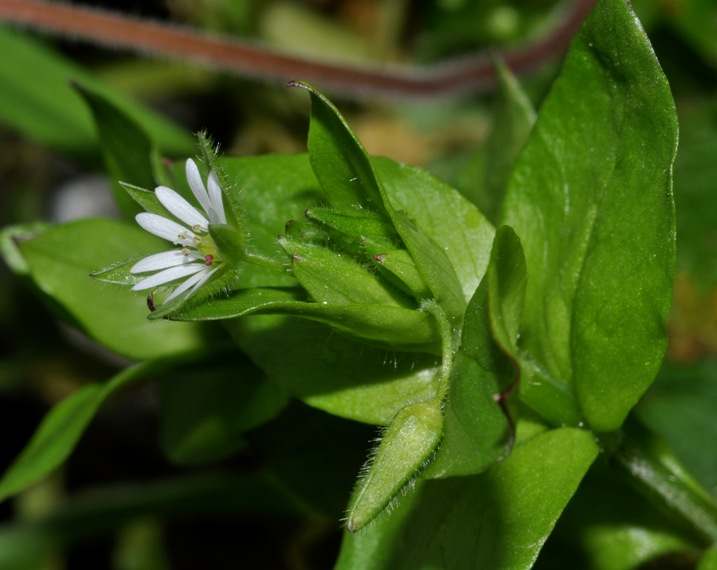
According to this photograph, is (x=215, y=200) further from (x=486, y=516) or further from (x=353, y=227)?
(x=486, y=516)

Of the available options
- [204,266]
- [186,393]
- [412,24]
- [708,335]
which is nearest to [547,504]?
[204,266]

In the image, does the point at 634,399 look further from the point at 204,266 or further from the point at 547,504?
the point at 204,266

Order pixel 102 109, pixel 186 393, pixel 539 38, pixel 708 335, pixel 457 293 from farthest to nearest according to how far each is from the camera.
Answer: pixel 539 38
pixel 708 335
pixel 186 393
pixel 102 109
pixel 457 293

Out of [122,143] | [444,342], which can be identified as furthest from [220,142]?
[444,342]

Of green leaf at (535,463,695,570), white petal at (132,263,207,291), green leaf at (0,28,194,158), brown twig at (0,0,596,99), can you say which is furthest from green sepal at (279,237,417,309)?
green leaf at (0,28,194,158)

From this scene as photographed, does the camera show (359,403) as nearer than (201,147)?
No

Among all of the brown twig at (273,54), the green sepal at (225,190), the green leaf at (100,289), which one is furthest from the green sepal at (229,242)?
the brown twig at (273,54)
